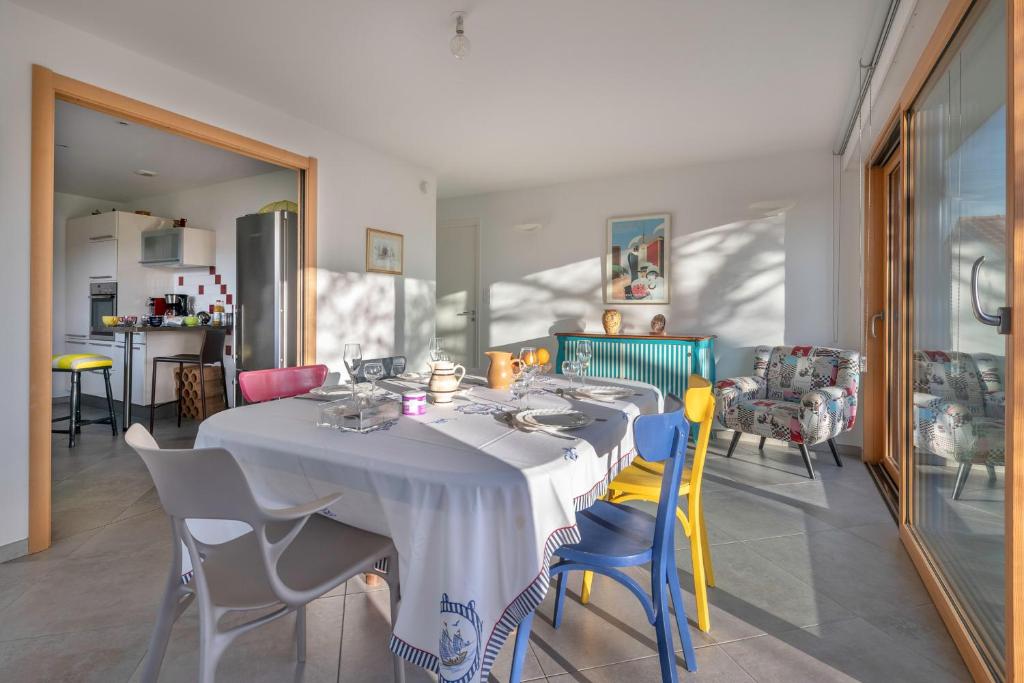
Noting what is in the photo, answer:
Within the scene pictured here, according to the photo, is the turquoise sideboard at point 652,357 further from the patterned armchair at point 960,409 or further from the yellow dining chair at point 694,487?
the yellow dining chair at point 694,487

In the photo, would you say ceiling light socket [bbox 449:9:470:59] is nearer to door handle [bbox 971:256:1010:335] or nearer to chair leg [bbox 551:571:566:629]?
door handle [bbox 971:256:1010:335]

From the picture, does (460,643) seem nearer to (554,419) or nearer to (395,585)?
(395,585)

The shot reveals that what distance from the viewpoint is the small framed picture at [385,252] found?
4.45 m

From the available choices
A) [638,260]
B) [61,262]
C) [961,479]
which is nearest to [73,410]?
[61,262]

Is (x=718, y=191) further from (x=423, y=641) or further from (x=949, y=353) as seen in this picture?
(x=423, y=641)

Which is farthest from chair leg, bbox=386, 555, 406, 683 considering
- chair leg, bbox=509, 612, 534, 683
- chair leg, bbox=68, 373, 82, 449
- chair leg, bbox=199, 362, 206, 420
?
chair leg, bbox=199, 362, 206, 420

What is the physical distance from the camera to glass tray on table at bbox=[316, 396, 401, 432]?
1488 mm

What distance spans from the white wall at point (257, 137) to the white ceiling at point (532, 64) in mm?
122

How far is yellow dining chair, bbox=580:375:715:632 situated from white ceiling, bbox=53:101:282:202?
4207mm

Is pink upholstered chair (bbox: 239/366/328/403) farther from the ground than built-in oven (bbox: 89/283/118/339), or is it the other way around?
built-in oven (bbox: 89/283/118/339)

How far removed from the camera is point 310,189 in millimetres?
3912

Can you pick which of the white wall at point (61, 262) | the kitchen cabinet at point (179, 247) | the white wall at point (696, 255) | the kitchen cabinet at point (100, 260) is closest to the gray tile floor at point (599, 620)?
the white wall at point (696, 255)

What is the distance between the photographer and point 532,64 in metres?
2.94

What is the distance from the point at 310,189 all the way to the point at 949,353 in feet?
12.9
